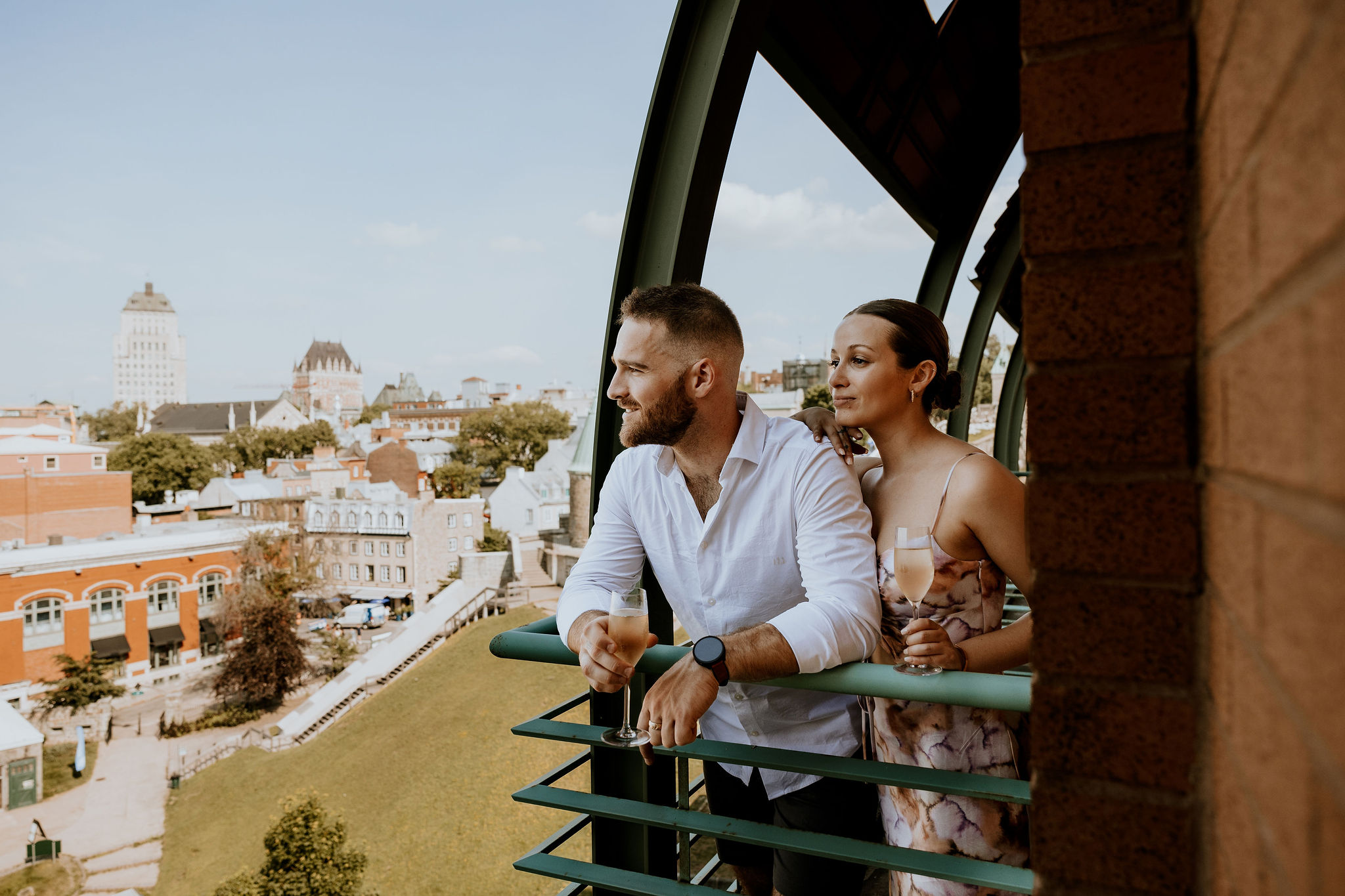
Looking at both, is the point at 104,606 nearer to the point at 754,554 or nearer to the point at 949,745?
the point at 754,554

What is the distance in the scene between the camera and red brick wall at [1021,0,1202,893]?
70cm

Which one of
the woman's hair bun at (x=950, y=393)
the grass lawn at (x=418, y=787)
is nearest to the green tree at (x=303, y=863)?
the grass lawn at (x=418, y=787)

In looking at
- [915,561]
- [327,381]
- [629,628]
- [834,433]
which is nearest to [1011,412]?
[834,433]

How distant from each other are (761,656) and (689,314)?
95 cm

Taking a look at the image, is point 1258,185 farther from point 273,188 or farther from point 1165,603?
point 273,188

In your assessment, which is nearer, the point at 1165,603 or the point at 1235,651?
the point at 1235,651

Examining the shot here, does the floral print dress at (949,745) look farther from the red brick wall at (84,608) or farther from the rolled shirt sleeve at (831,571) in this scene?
the red brick wall at (84,608)

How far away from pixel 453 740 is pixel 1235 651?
128ft

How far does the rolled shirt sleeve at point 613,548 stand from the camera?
212 cm

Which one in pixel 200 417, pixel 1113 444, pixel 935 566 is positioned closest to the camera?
pixel 1113 444

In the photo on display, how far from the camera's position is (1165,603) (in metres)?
0.71

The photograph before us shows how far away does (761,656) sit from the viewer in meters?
1.55

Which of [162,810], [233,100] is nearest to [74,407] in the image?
[233,100]

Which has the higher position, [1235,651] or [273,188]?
[273,188]
